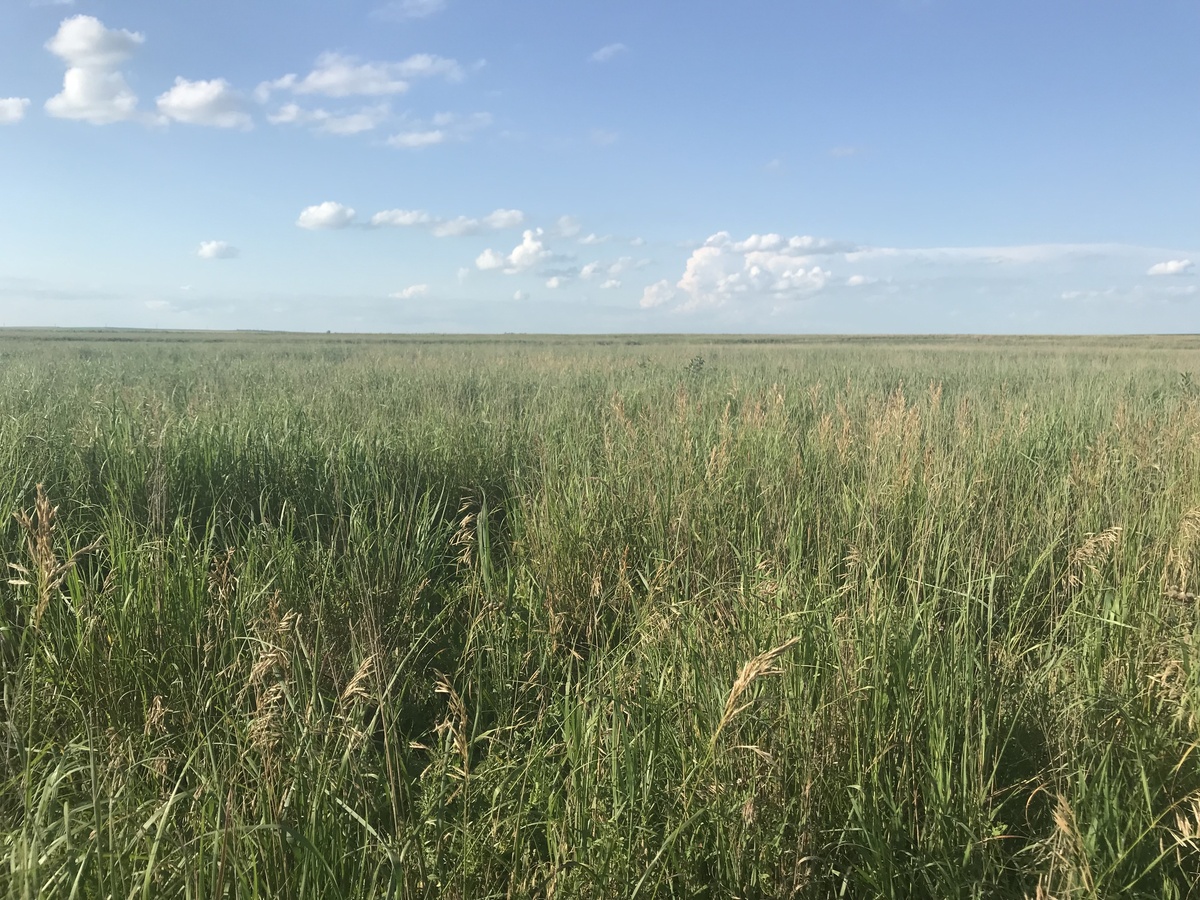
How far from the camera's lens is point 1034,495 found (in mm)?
3930

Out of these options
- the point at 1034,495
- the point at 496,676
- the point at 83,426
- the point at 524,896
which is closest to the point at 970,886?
the point at 524,896

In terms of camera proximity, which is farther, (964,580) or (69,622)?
(964,580)

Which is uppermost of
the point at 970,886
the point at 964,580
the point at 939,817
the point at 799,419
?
the point at 799,419

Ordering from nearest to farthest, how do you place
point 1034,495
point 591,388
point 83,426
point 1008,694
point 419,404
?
point 1008,694 < point 1034,495 < point 83,426 < point 419,404 < point 591,388

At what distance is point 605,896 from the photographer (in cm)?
139

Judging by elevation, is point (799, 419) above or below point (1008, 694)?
above

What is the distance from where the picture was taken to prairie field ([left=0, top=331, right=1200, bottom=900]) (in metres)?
1.41

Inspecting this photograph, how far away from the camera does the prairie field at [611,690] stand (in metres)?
1.41

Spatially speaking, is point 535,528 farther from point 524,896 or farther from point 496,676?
point 524,896

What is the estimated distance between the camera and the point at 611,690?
177 cm

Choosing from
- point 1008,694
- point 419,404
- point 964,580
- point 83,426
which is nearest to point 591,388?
point 419,404

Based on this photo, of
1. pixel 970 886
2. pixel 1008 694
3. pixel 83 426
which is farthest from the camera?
pixel 83 426

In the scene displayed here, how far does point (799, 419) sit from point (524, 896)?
5456mm

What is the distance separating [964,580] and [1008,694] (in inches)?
33.2
